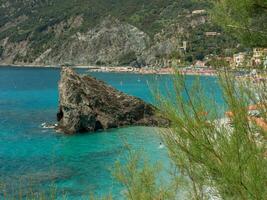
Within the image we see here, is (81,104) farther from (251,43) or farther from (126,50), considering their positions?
(126,50)

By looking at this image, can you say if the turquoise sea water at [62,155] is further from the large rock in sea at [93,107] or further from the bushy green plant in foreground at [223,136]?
the bushy green plant in foreground at [223,136]

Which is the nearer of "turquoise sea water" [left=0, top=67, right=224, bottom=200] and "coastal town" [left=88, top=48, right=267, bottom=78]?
"coastal town" [left=88, top=48, right=267, bottom=78]

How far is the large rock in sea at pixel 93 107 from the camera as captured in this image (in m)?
40.5

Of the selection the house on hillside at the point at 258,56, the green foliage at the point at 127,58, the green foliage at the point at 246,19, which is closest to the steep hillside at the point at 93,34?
the green foliage at the point at 127,58

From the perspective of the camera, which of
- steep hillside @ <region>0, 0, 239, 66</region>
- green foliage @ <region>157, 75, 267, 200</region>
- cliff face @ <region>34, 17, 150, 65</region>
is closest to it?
green foliage @ <region>157, 75, 267, 200</region>

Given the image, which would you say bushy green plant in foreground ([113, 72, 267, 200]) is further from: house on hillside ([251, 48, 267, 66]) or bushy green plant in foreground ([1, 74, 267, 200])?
house on hillside ([251, 48, 267, 66])

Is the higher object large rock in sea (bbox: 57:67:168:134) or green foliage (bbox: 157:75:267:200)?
green foliage (bbox: 157:75:267:200)

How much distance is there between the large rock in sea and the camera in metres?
40.5

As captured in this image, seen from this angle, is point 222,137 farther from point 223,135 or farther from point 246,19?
point 246,19

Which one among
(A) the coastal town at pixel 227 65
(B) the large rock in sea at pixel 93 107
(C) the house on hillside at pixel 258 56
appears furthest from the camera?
(B) the large rock in sea at pixel 93 107

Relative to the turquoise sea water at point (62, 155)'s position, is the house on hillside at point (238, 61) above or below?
above

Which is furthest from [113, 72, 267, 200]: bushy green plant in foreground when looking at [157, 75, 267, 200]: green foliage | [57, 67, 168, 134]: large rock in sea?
[57, 67, 168, 134]: large rock in sea

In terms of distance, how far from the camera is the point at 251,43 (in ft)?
19.1

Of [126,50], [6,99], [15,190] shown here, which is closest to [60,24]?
[126,50]
